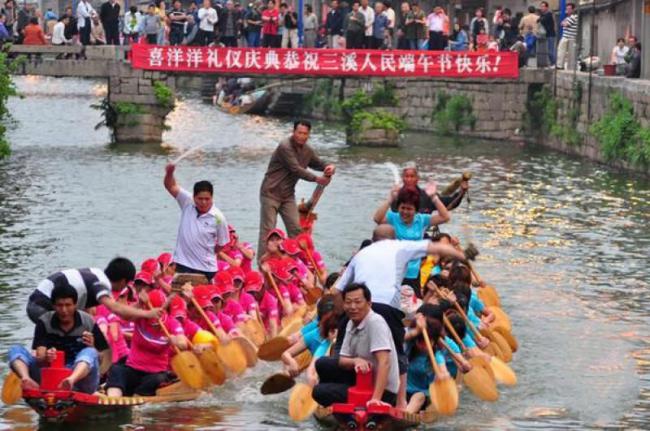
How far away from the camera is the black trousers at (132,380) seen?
17859 millimetres

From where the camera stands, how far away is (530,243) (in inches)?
1252

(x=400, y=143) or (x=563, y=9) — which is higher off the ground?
(x=563, y=9)

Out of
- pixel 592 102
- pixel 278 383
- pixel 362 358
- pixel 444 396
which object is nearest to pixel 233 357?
pixel 278 383

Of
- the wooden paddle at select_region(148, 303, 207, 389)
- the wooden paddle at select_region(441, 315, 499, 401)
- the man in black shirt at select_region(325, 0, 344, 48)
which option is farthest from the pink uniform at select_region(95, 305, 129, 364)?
the man in black shirt at select_region(325, 0, 344, 48)

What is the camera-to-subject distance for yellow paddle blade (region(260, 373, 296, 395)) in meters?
17.8

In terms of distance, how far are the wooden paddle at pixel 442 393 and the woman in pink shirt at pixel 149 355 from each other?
246 centimetres

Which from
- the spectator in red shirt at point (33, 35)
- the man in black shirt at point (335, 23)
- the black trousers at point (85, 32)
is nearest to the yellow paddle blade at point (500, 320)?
the black trousers at point (85, 32)

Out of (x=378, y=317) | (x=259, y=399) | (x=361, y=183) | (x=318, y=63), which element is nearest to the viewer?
(x=378, y=317)

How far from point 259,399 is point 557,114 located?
102 feet

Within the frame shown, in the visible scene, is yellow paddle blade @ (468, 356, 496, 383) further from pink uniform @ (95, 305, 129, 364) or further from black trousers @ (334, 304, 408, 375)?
pink uniform @ (95, 305, 129, 364)

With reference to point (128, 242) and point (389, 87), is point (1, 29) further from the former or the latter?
point (128, 242)

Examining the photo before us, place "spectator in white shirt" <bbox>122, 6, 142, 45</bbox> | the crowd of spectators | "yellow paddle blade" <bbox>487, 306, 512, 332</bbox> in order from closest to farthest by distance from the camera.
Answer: "yellow paddle blade" <bbox>487, 306, 512, 332</bbox> < the crowd of spectators < "spectator in white shirt" <bbox>122, 6, 142, 45</bbox>

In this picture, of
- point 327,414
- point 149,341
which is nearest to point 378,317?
point 327,414

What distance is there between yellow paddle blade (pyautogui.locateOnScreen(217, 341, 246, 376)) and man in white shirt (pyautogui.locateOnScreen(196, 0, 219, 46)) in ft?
105
